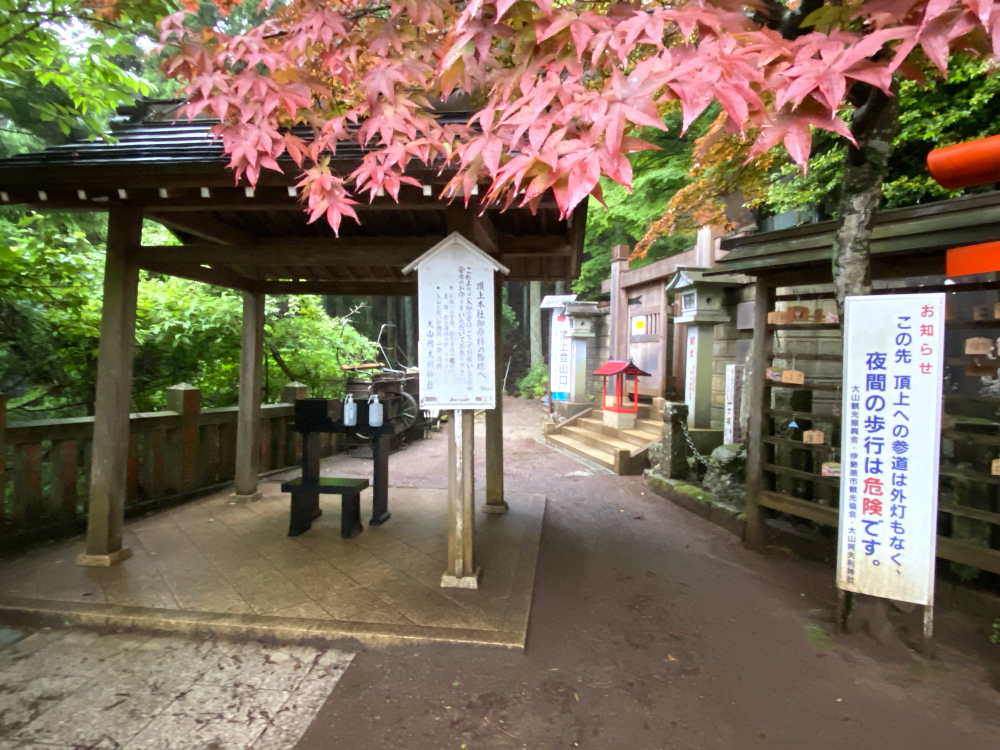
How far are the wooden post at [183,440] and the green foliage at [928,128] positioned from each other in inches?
281

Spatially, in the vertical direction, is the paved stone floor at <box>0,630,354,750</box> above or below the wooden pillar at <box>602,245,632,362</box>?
below

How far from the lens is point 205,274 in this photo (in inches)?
209

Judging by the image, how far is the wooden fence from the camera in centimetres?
363

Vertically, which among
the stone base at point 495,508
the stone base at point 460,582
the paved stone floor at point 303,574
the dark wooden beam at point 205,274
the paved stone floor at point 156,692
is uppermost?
the dark wooden beam at point 205,274

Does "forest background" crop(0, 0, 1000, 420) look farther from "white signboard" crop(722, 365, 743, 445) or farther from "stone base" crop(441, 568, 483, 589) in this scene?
"stone base" crop(441, 568, 483, 589)

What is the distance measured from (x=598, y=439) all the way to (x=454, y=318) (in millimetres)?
8226

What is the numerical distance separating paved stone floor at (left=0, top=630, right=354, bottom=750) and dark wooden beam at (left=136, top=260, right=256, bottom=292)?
9.33ft

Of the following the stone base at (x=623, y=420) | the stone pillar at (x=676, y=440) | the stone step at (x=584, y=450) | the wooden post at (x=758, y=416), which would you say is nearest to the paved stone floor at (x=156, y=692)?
the wooden post at (x=758, y=416)

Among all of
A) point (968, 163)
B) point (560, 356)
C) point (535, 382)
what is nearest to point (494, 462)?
point (968, 163)

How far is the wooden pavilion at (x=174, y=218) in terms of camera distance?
12.8ft

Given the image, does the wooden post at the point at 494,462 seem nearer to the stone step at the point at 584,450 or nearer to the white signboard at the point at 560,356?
the stone step at the point at 584,450

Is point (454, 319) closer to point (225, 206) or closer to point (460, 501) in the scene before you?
point (460, 501)

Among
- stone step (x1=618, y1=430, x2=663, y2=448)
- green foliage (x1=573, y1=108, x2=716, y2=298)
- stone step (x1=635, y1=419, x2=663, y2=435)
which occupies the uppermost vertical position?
green foliage (x1=573, y1=108, x2=716, y2=298)

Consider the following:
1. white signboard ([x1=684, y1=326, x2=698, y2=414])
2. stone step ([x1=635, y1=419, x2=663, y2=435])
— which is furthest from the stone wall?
Result: stone step ([x1=635, y1=419, x2=663, y2=435])
